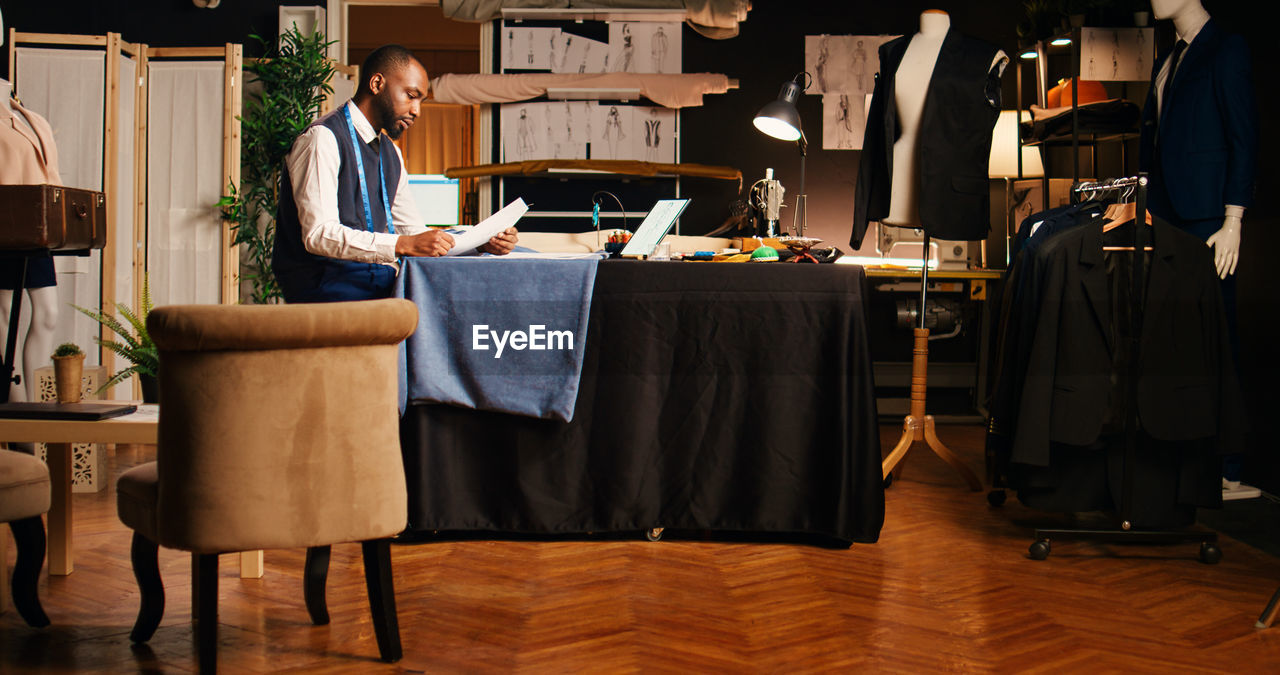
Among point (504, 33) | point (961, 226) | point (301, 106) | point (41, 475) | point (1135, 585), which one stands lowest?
point (1135, 585)

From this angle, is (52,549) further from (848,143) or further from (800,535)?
(848,143)

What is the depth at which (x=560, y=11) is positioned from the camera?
6.29 metres

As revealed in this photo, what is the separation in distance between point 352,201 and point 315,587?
1.08 metres

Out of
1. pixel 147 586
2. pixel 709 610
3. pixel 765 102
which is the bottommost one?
pixel 709 610

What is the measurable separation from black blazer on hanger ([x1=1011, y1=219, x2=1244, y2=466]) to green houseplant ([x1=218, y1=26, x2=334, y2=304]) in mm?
4497

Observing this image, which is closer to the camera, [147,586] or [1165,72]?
[147,586]

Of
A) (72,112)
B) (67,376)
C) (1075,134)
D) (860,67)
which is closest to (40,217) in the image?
(67,376)

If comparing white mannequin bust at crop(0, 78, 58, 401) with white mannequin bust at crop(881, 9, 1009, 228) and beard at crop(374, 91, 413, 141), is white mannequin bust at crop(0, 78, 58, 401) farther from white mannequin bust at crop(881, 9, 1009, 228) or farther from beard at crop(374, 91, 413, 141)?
white mannequin bust at crop(881, 9, 1009, 228)

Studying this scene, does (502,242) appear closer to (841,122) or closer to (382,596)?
(382,596)

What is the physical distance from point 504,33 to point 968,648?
17.4 ft

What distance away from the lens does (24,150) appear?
141 inches

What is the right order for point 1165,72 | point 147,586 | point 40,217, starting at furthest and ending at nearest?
point 1165,72
point 40,217
point 147,586

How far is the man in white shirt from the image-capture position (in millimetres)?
2551

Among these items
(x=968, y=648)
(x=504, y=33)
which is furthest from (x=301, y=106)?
(x=968, y=648)
